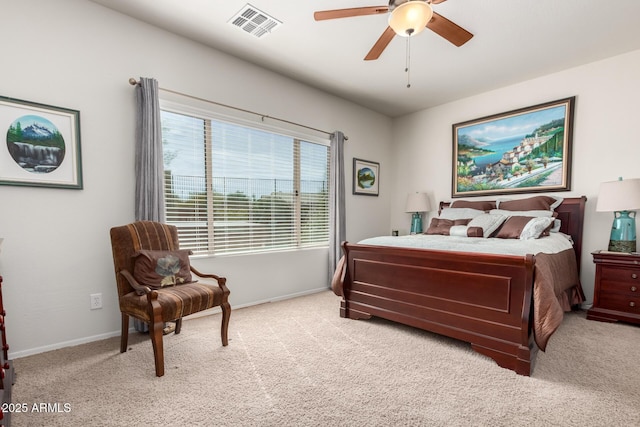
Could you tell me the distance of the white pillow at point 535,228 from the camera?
284cm

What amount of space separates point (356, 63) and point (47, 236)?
3283 millimetres

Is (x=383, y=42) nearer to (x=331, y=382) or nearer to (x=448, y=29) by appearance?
(x=448, y=29)

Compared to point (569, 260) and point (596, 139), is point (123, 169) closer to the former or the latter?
point (569, 260)

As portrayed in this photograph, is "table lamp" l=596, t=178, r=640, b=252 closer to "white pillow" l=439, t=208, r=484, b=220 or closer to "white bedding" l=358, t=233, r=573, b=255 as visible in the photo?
"white bedding" l=358, t=233, r=573, b=255

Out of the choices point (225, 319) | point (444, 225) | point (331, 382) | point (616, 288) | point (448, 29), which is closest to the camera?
point (331, 382)

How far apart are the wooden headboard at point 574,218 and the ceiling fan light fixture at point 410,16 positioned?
2.90 m

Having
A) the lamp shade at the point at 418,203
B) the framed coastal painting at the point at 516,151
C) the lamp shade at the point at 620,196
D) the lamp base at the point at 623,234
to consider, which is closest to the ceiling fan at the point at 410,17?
the lamp shade at the point at 620,196

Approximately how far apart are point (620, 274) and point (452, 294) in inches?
75.6

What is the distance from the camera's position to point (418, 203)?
4.44m

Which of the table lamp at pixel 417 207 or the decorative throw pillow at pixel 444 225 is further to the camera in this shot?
the table lamp at pixel 417 207

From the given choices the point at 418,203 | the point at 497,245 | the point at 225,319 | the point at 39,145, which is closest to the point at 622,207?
the point at 497,245

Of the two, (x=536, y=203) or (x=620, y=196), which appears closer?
(x=620, y=196)

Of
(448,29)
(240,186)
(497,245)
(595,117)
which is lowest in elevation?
(497,245)

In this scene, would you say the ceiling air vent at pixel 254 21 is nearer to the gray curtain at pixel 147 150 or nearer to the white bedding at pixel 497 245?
the gray curtain at pixel 147 150
